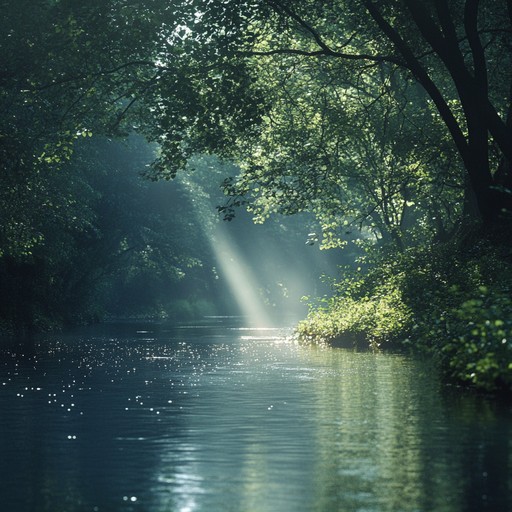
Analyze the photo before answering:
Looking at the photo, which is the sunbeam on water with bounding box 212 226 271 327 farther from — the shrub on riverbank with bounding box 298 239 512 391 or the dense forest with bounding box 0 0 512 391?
the shrub on riverbank with bounding box 298 239 512 391

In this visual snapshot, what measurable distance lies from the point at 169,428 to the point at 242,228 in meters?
90.1

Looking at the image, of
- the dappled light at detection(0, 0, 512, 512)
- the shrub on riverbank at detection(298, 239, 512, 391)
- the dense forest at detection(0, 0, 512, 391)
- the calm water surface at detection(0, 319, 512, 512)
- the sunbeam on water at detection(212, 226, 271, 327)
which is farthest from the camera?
the sunbeam on water at detection(212, 226, 271, 327)

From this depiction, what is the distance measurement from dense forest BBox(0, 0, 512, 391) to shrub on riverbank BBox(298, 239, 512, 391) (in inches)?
3.1

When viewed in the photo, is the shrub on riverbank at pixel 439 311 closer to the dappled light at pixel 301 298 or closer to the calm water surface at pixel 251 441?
the dappled light at pixel 301 298

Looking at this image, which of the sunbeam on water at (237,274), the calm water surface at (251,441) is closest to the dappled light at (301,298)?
the calm water surface at (251,441)

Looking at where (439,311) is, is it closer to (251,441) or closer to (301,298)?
(301,298)

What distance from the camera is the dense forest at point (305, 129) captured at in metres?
31.1

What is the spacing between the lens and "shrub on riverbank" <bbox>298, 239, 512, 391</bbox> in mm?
18172

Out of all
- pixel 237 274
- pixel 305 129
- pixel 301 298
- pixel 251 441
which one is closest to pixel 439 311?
pixel 301 298

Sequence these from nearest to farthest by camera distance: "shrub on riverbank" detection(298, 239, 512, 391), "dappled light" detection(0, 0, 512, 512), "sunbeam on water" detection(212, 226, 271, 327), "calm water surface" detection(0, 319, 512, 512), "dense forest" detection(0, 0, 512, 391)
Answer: "calm water surface" detection(0, 319, 512, 512) → "dappled light" detection(0, 0, 512, 512) → "shrub on riverbank" detection(298, 239, 512, 391) → "dense forest" detection(0, 0, 512, 391) → "sunbeam on water" detection(212, 226, 271, 327)

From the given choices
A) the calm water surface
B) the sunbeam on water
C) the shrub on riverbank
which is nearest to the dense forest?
the shrub on riverbank

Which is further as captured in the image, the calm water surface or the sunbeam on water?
the sunbeam on water

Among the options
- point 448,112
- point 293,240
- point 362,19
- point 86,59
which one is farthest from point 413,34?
point 293,240

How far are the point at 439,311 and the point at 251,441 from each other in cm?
1528
